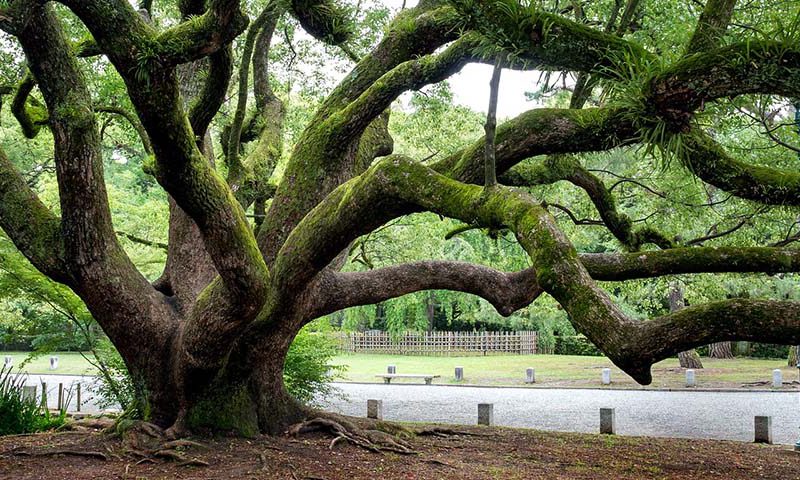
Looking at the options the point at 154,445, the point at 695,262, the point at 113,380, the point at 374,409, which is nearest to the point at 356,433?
the point at 154,445

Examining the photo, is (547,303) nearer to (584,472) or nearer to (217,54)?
(584,472)

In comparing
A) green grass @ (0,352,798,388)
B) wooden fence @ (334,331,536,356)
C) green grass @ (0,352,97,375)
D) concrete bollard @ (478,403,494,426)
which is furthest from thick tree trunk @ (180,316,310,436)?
wooden fence @ (334,331,536,356)

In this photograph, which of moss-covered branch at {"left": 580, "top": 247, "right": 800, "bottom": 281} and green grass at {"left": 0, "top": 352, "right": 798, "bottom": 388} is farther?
green grass at {"left": 0, "top": 352, "right": 798, "bottom": 388}

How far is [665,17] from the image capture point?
10109 millimetres

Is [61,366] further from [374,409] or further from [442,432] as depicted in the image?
[442,432]

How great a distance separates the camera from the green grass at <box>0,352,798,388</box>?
2594cm

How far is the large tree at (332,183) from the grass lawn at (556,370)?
44.1 ft

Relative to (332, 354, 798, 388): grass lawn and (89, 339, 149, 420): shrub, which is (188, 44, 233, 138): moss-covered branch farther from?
(332, 354, 798, 388): grass lawn

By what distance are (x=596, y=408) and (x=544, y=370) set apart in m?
13.5

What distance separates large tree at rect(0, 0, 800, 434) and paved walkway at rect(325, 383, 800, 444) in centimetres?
549

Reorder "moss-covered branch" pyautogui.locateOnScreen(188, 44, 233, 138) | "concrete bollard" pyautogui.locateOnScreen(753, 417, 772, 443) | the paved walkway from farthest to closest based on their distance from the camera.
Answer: the paved walkway → "concrete bollard" pyautogui.locateOnScreen(753, 417, 772, 443) → "moss-covered branch" pyautogui.locateOnScreen(188, 44, 233, 138)

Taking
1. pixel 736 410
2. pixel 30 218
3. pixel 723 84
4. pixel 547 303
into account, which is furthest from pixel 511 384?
pixel 723 84

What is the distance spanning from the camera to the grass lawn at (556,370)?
85.0ft

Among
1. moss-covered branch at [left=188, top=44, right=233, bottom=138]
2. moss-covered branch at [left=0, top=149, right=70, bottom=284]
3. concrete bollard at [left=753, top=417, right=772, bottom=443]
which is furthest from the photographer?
concrete bollard at [left=753, top=417, right=772, bottom=443]
